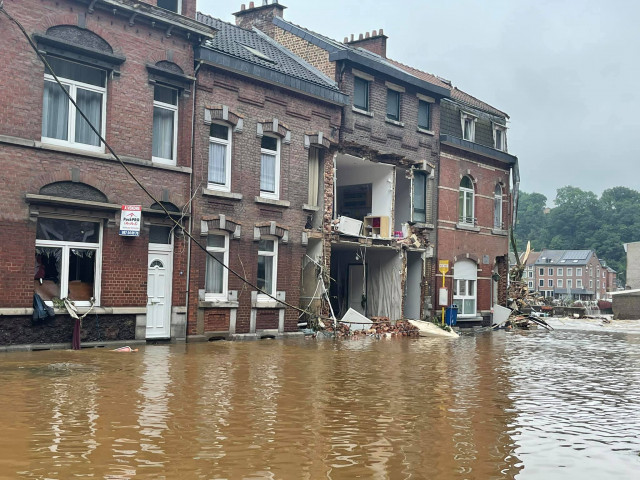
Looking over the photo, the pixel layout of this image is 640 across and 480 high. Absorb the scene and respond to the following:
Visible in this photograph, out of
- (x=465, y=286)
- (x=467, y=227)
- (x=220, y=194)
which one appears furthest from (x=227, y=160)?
(x=465, y=286)

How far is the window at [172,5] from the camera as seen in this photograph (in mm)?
20280

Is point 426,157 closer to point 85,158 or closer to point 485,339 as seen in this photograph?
point 485,339

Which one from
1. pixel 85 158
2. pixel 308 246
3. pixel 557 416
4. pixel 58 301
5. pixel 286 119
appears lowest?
pixel 557 416

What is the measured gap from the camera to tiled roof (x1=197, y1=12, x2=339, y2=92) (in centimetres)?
2278

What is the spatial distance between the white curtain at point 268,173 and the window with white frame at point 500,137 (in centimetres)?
1543

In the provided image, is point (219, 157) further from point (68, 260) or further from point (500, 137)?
point (500, 137)

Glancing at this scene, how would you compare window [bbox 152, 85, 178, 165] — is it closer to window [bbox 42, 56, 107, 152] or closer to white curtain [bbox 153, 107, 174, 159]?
white curtain [bbox 153, 107, 174, 159]

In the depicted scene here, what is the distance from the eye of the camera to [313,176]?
25.5m

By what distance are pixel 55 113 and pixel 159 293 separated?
5.33 m

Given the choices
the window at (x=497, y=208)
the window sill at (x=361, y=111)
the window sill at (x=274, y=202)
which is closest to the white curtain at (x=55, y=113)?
the window sill at (x=274, y=202)

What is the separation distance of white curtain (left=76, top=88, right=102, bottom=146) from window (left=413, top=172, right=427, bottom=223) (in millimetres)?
14880

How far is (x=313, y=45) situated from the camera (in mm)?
27656

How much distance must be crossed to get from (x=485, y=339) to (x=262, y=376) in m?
14.5

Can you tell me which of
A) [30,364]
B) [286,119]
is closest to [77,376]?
[30,364]
